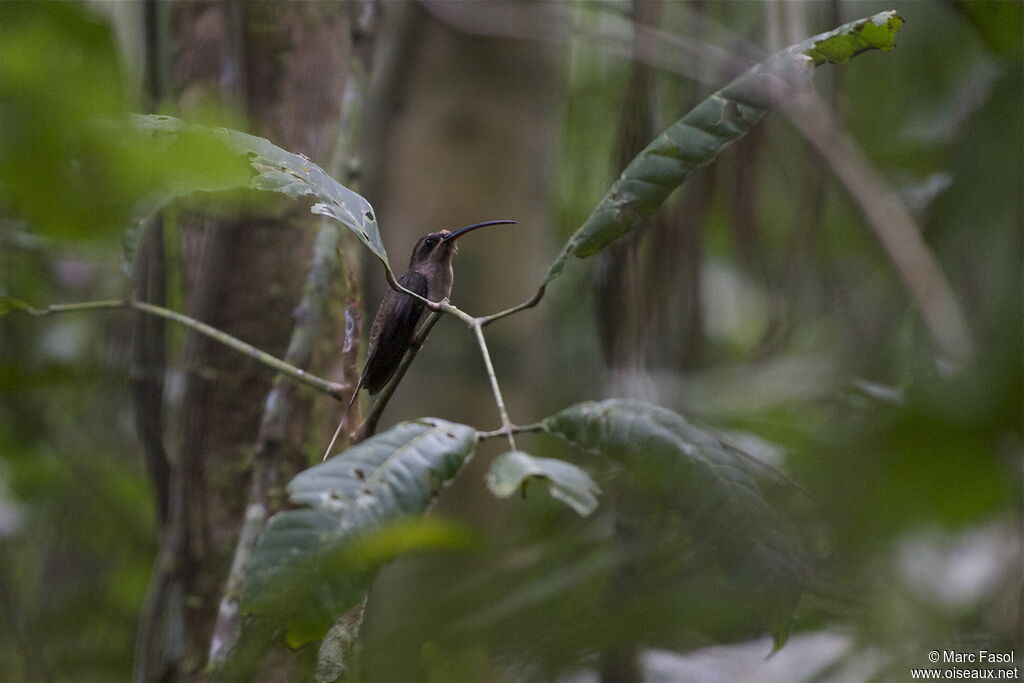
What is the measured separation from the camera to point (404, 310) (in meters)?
2.45

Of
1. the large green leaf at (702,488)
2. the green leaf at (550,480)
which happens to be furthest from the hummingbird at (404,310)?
the green leaf at (550,480)

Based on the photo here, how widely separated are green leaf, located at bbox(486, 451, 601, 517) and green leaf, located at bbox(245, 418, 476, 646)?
0.40ft

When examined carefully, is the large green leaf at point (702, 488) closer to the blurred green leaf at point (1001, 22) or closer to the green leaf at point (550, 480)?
the green leaf at point (550, 480)

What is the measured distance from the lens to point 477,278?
326 cm

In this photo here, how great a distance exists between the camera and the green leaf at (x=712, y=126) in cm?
160

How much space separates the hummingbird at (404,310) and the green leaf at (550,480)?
741mm

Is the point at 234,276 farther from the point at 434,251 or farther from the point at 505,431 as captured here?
the point at 505,431

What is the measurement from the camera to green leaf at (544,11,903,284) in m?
1.60

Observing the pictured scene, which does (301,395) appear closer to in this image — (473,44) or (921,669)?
(473,44)

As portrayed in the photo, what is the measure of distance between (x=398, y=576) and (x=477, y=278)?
1080mm

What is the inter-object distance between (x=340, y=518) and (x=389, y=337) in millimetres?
1255

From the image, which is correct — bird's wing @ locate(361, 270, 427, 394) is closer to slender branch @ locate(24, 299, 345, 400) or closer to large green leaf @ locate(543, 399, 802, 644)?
slender branch @ locate(24, 299, 345, 400)

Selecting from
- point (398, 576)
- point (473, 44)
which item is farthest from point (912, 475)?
point (473, 44)

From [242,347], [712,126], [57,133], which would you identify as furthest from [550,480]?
[242,347]
